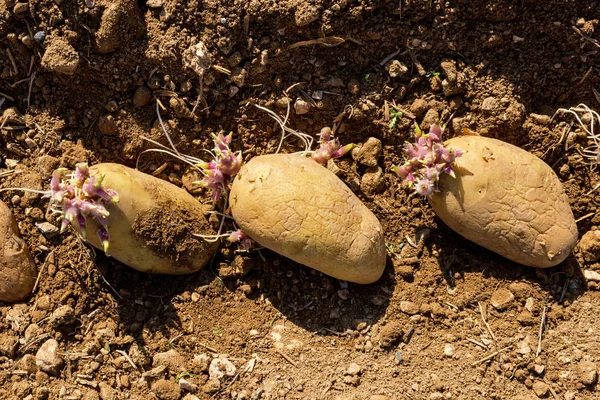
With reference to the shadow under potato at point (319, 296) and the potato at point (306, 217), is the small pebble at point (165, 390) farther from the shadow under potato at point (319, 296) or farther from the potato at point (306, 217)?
the potato at point (306, 217)

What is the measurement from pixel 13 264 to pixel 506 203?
2679 mm

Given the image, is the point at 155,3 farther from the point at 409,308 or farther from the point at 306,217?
the point at 409,308

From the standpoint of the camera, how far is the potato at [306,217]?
2811mm

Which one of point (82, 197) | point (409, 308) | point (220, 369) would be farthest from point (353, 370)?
point (82, 197)

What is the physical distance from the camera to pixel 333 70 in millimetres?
3098

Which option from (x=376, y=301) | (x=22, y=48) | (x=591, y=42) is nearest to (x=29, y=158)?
(x=22, y=48)

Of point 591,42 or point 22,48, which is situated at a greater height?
point 22,48

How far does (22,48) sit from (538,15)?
2.84m

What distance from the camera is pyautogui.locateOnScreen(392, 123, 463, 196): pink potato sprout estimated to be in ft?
9.39

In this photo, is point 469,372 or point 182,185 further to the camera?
point 182,185

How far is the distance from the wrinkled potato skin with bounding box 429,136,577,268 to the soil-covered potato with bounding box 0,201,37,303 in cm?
227

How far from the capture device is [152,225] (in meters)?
2.88

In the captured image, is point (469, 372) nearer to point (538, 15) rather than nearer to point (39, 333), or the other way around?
point (538, 15)

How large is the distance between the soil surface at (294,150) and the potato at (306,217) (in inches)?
11.1
